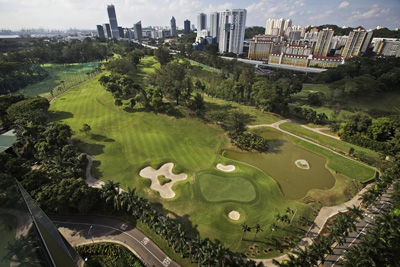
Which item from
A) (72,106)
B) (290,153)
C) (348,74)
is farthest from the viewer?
(348,74)

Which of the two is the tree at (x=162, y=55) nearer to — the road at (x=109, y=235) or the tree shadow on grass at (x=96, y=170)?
the tree shadow on grass at (x=96, y=170)

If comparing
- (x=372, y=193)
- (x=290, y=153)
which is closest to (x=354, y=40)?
(x=290, y=153)

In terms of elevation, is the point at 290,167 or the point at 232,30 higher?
the point at 232,30

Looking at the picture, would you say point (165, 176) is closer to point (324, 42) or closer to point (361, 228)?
point (361, 228)

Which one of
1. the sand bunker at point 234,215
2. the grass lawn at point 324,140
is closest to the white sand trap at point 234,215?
the sand bunker at point 234,215

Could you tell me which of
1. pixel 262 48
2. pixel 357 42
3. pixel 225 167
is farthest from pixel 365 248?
pixel 357 42

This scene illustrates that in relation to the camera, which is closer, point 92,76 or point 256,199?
point 256,199

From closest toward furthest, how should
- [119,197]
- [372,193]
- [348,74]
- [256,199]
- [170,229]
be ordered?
[170,229], [119,197], [372,193], [256,199], [348,74]

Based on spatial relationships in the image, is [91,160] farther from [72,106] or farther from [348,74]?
[348,74]
